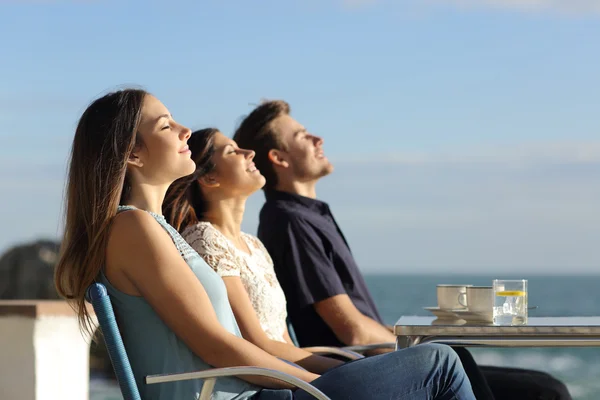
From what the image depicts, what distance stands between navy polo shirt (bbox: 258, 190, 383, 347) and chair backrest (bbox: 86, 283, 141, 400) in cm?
178

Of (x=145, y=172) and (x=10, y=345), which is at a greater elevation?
(x=145, y=172)

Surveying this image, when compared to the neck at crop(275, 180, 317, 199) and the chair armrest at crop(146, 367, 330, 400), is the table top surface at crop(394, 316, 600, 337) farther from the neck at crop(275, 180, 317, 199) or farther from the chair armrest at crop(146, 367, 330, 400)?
the neck at crop(275, 180, 317, 199)

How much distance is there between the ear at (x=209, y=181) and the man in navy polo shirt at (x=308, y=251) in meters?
0.56

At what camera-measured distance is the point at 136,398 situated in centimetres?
249

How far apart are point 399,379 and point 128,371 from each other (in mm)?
659

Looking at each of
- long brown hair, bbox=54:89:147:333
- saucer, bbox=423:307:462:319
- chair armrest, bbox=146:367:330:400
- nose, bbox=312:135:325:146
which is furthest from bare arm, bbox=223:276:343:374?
nose, bbox=312:135:325:146

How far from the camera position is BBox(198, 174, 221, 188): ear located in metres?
3.87

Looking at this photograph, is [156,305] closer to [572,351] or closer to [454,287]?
[454,287]

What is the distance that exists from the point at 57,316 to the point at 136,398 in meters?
1.92

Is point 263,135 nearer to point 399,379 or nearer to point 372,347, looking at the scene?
point 372,347

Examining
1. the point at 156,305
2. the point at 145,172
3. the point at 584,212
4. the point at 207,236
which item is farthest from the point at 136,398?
the point at 584,212

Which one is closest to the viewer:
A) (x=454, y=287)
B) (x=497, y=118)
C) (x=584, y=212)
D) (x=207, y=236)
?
(x=454, y=287)

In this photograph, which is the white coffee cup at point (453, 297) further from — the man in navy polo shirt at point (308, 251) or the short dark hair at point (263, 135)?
the short dark hair at point (263, 135)

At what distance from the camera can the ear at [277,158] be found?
15.4ft
